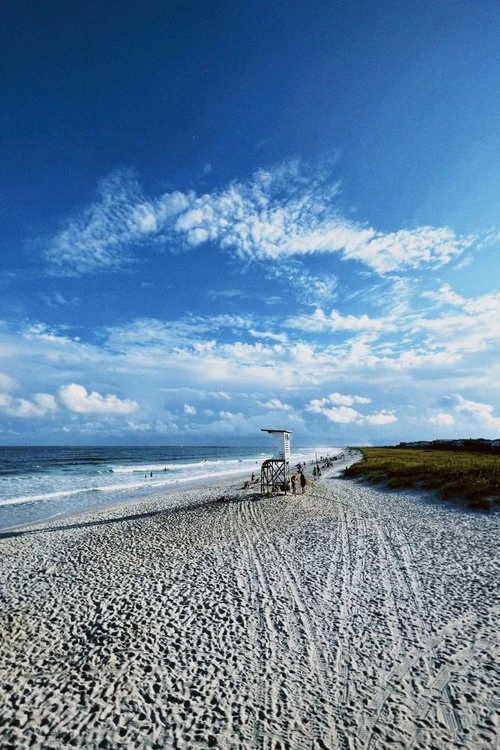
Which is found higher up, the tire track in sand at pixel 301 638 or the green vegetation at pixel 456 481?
the green vegetation at pixel 456 481

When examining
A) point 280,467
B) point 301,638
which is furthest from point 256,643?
point 280,467

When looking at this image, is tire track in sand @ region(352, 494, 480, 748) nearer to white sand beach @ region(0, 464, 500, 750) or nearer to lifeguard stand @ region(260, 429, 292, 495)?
white sand beach @ region(0, 464, 500, 750)

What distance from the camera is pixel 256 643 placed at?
7.86 m

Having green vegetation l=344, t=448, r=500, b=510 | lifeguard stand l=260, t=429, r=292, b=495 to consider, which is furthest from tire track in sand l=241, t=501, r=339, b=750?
lifeguard stand l=260, t=429, r=292, b=495

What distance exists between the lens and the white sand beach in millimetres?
5668

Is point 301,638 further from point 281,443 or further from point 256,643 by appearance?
point 281,443

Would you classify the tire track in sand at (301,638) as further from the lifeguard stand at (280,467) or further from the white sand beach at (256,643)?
the lifeguard stand at (280,467)

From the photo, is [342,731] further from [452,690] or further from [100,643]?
[100,643]

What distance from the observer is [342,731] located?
18.1 feet

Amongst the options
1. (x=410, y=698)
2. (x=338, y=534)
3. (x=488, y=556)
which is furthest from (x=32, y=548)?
(x=488, y=556)

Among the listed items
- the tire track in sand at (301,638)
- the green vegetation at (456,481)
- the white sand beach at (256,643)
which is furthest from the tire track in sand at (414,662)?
the green vegetation at (456,481)

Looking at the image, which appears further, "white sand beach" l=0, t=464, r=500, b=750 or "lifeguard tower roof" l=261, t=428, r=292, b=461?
"lifeguard tower roof" l=261, t=428, r=292, b=461

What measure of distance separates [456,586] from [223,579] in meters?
6.15

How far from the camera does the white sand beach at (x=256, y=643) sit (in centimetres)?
567
